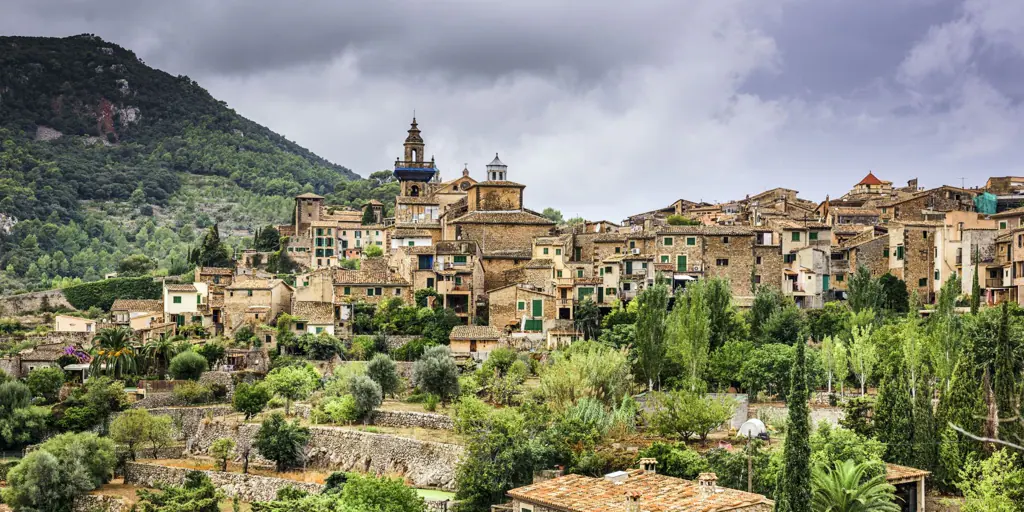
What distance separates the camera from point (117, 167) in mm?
124688

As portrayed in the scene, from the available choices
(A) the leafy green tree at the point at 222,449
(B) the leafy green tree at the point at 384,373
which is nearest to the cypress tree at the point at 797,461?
(A) the leafy green tree at the point at 222,449

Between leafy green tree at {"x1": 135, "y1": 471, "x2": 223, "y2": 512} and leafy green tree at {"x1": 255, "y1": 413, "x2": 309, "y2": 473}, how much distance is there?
13.5 feet

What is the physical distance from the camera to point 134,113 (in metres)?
140

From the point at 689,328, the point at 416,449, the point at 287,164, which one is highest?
the point at 287,164

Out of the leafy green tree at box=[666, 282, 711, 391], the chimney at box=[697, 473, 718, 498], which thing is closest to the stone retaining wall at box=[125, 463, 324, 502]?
the chimney at box=[697, 473, 718, 498]

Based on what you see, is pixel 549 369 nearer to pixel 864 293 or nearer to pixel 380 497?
pixel 380 497

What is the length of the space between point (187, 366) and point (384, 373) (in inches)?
336

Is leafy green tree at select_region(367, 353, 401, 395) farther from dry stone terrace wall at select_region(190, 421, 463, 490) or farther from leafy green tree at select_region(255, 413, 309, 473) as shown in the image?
leafy green tree at select_region(255, 413, 309, 473)

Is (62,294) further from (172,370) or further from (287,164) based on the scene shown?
(287,164)

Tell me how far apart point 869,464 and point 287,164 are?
111 metres

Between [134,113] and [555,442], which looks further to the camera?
[134,113]

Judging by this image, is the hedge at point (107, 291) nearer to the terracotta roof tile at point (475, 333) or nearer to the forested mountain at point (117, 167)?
the forested mountain at point (117, 167)

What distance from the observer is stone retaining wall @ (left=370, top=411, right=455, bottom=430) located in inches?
1682

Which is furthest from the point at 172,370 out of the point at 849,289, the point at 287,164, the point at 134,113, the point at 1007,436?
the point at 134,113
